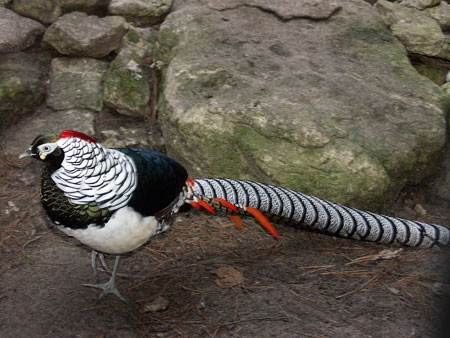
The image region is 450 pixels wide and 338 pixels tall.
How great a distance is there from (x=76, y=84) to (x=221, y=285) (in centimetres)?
248

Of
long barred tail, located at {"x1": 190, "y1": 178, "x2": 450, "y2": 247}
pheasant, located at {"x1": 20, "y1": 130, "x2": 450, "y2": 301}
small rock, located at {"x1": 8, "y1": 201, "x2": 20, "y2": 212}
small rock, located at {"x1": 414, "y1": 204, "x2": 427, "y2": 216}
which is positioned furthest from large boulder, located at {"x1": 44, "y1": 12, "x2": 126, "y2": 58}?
small rock, located at {"x1": 414, "y1": 204, "x2": 427, "y2": 216}

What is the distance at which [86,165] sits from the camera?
7.11 ft

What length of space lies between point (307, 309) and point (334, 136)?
1267mm

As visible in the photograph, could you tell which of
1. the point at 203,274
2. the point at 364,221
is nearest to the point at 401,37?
the point at 364,221

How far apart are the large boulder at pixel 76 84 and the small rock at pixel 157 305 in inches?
85.4

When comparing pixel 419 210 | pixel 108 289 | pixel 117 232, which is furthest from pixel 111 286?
pixel 419 210

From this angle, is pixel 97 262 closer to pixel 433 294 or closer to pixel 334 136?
pixel 334 136

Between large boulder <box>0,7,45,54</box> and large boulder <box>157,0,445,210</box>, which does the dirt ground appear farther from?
large boulder <box>0,7,45,54</box>

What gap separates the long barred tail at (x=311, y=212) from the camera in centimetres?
279

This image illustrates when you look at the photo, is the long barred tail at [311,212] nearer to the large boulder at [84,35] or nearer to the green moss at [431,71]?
the green moss at [431,71]

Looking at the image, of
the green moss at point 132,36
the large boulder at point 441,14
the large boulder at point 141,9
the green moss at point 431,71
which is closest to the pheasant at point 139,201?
the green moss at point 431,71

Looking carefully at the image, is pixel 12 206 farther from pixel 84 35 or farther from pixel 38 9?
pixel 38 9

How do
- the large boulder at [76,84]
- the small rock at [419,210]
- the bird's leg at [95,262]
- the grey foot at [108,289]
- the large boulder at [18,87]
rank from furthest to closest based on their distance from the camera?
the large boulder at [76,84] < the large boulder at [18,87] < the small rock at [419,210] < the bird's leg at [95,262] < the grey foot at [108,289]

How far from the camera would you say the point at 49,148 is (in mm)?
2104
